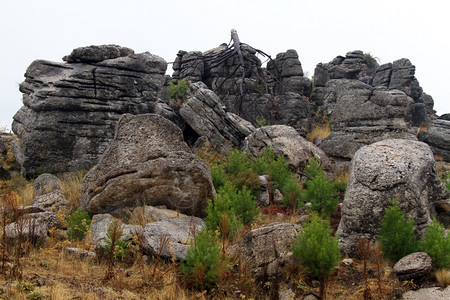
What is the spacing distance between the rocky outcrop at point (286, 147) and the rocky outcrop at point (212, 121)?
1.53 metres

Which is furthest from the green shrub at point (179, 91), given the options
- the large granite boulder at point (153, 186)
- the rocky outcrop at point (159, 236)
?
the rocky outcrop at point (159, 236)

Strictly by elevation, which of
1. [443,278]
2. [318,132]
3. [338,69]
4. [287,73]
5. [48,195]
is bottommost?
[48,195]

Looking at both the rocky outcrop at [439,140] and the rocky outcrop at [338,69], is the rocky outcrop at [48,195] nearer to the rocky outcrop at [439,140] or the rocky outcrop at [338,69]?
the rocky outcrop at [439,140]

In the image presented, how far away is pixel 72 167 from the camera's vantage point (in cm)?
1545

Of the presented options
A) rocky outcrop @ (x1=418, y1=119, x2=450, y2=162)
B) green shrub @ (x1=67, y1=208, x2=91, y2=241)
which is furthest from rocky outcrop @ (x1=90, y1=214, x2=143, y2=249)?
rocky outcrop @ (x1=418, y1=119, x2=450, y2=162)

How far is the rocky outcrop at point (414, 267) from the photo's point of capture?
672 centimetres

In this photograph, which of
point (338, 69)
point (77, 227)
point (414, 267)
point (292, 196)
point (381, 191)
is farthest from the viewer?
point (338, 69)

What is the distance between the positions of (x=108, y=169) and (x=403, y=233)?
684cm

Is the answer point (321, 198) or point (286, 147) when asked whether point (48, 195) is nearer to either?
point (321, 198)

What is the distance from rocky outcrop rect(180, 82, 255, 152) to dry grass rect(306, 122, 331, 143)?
15.4 ft

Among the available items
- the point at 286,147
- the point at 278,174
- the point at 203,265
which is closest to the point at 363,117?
the point at 286,147

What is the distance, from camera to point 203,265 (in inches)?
255

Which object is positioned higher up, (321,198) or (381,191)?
(381,191)

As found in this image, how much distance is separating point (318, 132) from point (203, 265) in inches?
718
